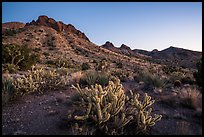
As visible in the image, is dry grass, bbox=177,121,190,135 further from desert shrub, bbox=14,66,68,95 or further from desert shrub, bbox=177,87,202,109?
desert shrub, bbox=14,66,68,95

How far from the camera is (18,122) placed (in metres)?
5.07

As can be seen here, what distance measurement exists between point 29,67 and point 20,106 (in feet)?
28.0

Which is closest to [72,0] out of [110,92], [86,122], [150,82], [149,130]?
[110,92]

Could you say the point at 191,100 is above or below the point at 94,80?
below

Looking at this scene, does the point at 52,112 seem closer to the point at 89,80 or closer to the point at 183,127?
the point at 183,127

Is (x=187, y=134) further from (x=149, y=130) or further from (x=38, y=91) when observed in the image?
(x=38, y=91)

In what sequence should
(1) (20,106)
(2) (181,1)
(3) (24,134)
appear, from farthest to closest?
(1) (20,106) → (2) (181,1) → (3) (24,134)

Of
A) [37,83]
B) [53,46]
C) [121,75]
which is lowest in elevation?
[37,83]

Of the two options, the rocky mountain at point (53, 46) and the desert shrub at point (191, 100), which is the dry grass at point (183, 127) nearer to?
the desert shrub at point (191, 100)

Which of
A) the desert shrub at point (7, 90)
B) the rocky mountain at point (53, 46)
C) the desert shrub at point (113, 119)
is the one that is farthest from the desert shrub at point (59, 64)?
the desert shrub at point (113, 119)

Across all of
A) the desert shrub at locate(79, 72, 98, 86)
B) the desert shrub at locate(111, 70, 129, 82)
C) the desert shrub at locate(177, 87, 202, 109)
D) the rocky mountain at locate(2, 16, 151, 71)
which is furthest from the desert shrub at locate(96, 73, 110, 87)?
the rocky mountain at locate(2, 16, 151, 71)

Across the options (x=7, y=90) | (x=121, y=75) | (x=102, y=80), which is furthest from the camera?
(x=121, y=75)

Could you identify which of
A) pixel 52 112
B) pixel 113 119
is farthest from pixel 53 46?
pixel 113 119

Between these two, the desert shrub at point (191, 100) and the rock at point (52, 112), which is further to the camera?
the desert shrub at point (191, 100)
